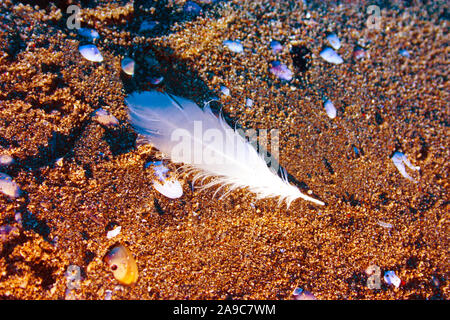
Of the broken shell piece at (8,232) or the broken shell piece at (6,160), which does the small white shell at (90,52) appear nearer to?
the broken shell piece at (6,160)

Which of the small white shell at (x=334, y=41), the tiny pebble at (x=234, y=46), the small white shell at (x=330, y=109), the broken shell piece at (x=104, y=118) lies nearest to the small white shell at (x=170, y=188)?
the broken shell piece at (x=104, y=118)

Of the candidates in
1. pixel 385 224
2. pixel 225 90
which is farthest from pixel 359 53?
pixel 385 224

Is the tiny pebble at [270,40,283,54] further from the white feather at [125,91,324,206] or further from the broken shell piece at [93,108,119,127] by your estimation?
the broken shell piece at [93,108,119,127]

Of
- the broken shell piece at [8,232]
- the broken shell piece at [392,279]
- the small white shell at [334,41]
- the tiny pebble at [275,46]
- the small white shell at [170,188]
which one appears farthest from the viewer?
the small white shell at [334,41]

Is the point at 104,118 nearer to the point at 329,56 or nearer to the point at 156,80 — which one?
the point at 156,80

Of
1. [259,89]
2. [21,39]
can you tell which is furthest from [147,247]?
[21,39]

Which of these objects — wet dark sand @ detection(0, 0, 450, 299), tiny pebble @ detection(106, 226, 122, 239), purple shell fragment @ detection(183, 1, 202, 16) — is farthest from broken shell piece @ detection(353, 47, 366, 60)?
tiny pebble @ detection(106, 226, 122, 239)
